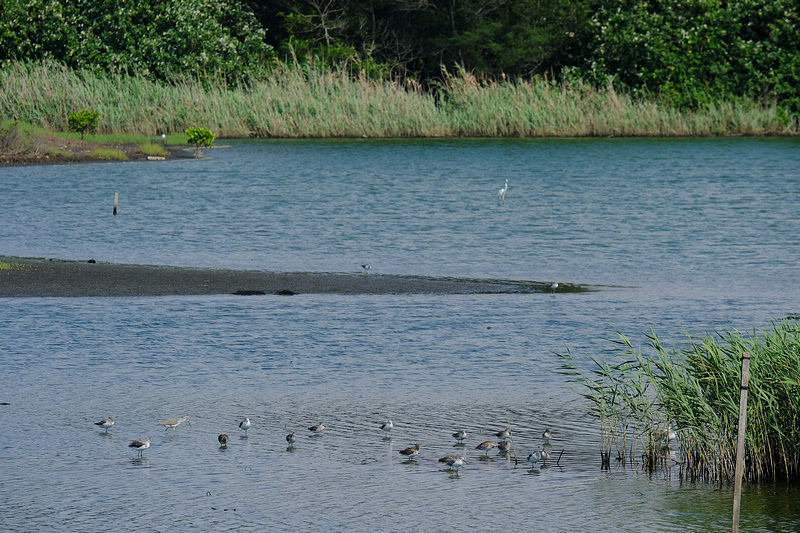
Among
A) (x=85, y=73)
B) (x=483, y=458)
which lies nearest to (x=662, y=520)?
(x=483, y=458)

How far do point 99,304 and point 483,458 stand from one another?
6809 mm

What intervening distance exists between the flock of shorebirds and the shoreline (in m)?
5.90

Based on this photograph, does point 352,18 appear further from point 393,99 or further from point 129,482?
point 129,482

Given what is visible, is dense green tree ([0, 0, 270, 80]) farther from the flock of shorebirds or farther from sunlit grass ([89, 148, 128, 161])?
the flock of shorebirds

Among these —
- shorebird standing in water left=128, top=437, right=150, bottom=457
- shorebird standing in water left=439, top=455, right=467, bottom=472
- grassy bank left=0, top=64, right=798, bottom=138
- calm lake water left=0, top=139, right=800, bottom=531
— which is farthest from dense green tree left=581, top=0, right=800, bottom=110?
shorebird standing in water left=128, top=437, right=150, bottom=457

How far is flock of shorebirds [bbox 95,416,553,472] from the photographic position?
331 inches

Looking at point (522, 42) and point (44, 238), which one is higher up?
point (522, 42)

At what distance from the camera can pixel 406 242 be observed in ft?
68.2

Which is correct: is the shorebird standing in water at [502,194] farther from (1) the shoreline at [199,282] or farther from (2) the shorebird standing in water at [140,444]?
(2) the shorebird standing in water at [140,444]

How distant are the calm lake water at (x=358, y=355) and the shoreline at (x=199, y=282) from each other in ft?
1.48

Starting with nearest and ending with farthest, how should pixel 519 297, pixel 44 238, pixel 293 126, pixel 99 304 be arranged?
pixel 99 304 < pixel 519 297 < pixel 44 238 < pixel 293 126

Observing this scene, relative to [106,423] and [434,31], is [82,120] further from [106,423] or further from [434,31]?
[106,423]

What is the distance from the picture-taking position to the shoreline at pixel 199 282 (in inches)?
592

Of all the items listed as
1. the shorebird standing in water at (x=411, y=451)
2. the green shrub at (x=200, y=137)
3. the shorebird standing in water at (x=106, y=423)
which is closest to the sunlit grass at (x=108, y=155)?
the green shrub at (x=200, y=137)
